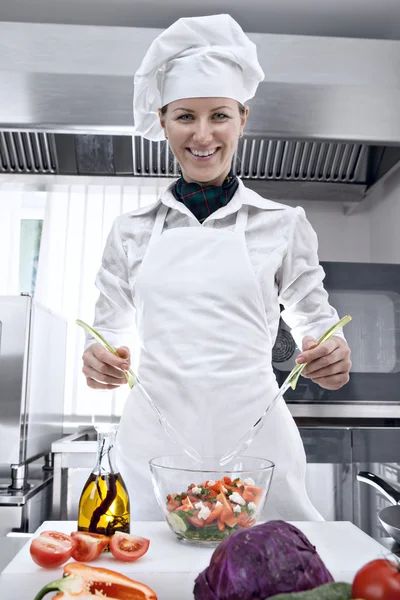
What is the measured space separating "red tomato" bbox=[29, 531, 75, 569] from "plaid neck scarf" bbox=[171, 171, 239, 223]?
0.75 metres

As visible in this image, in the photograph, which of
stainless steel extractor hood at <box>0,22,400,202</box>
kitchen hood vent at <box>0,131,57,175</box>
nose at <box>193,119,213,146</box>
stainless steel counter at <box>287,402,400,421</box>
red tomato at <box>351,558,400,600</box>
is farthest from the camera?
kitchen hood vent at <box>0,131,57,175</box>

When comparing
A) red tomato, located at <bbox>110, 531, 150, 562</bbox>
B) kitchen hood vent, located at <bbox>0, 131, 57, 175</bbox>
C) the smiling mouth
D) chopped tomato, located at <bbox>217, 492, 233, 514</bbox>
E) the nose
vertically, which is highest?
kitchen hood vent, located at <bbox>0, 131, 57, 175</bbox>

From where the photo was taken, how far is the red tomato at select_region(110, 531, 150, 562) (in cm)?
56

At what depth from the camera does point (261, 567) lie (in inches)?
15.5

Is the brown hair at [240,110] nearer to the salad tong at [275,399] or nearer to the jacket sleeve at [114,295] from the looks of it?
the jacket sleeve at [114,295]

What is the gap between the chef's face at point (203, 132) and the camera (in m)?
1.07

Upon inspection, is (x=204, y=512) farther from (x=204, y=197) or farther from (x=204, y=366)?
(x=204, y=197)

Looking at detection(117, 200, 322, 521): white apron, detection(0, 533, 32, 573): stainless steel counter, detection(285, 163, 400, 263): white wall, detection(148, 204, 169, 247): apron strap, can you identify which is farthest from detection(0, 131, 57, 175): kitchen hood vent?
detection(0, 533, 32, 573): stainless steel counter

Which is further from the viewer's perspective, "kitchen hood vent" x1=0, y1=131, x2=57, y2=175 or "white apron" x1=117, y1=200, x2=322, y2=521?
"kitchen hood vent" x1=0, y1=131, x2=57, y2=175

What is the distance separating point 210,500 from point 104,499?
121 mm

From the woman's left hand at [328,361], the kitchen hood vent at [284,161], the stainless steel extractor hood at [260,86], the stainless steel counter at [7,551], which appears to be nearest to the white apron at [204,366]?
the woman's left hand at [328,361]

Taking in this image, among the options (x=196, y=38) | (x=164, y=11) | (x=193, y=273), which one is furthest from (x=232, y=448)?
(x=164, y=11)

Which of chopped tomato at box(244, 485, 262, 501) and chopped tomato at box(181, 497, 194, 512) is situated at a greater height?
chopped tomato at box(244, 485, 262, 501)

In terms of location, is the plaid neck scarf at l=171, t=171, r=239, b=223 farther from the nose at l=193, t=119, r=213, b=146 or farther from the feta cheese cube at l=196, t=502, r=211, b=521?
the feta cheese cube at l=196, t=502, r=211, b=521
